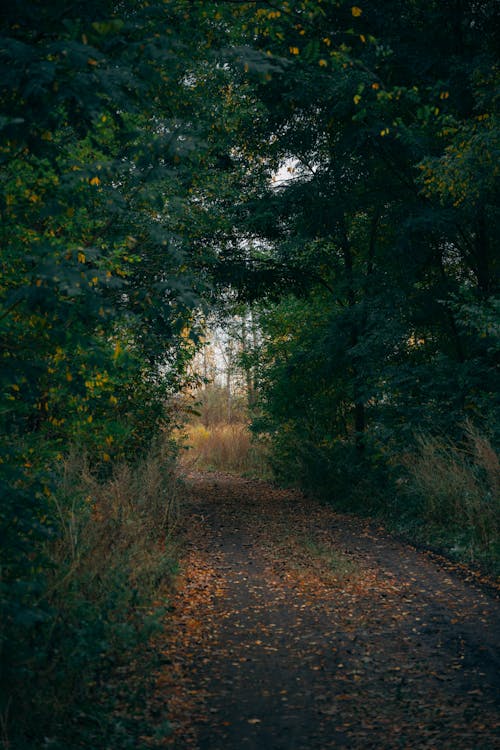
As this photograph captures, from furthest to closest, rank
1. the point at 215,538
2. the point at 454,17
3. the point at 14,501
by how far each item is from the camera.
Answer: the point at 454,17 → the point at 215,538 → the point at 14,501

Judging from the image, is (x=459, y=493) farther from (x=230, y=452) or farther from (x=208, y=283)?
(x=230, y=452)

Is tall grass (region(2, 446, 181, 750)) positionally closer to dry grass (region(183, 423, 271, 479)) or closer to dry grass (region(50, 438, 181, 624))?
dry grass (region(50, 438, 181, 624))

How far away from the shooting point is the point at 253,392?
25062 mm

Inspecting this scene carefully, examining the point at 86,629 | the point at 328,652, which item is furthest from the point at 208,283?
the point at 86,629

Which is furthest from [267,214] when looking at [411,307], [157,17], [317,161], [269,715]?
[269,715]

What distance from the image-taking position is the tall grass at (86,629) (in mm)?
3611

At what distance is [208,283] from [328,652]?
4920 millimetres

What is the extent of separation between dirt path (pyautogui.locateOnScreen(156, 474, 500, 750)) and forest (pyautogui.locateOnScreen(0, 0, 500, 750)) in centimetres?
38

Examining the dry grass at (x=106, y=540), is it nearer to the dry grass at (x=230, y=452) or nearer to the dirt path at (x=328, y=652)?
the dirt path at (x=328, y=652)

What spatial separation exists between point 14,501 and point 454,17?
10.9 meters

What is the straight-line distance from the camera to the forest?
11.8 ft

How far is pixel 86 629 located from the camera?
3963 millimetres

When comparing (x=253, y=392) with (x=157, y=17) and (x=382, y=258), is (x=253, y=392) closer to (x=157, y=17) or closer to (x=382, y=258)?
(x=382, y=258)

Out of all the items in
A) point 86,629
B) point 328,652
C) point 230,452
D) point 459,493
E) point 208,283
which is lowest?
point 328,652
